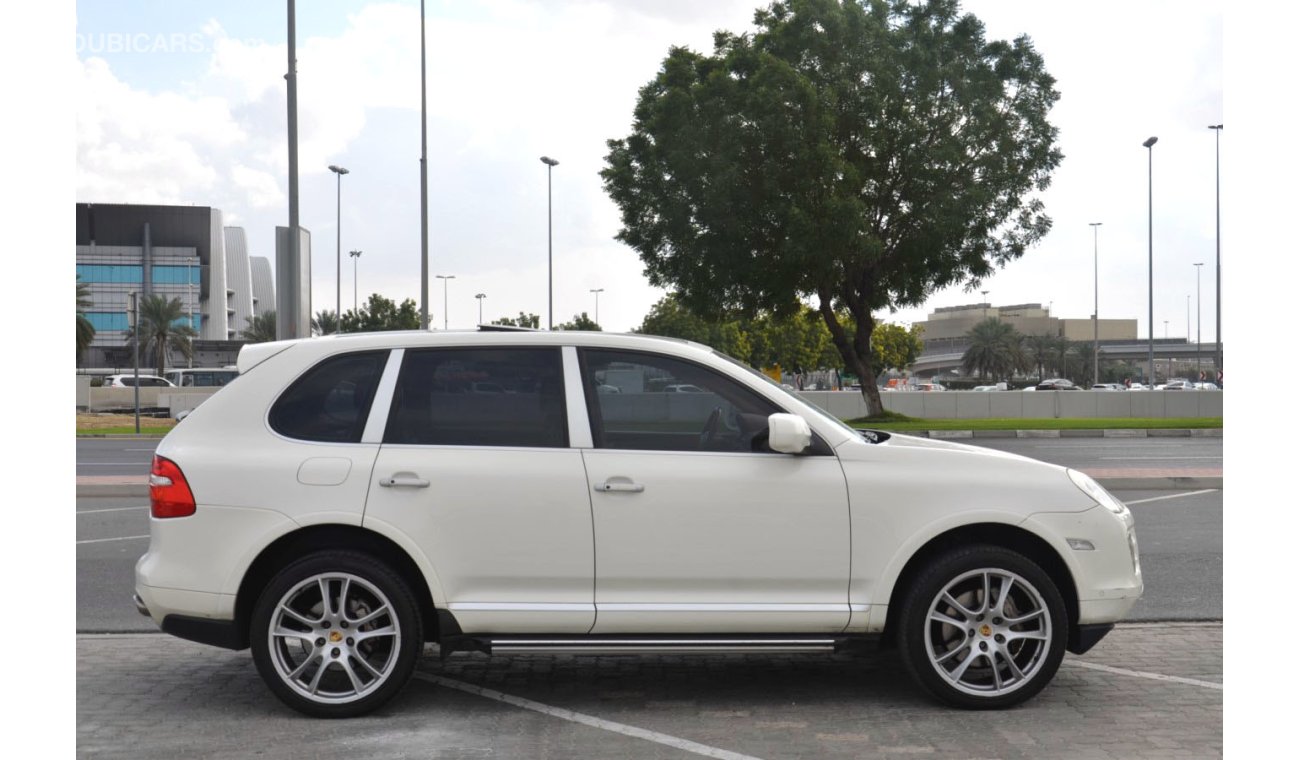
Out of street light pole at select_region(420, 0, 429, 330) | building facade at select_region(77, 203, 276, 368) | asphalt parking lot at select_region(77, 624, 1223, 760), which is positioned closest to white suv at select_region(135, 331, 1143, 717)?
asphalt parking lot at select_region(77, 624, 1223, 760)

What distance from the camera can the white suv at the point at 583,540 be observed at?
5.09 m

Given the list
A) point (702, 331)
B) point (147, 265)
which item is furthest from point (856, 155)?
point (147, 265)

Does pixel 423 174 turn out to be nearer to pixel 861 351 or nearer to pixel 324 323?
pixel 861 351

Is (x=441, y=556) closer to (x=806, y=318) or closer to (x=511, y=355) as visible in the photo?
(x=511, y=355)

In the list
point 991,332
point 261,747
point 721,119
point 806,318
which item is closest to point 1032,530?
point 261,747

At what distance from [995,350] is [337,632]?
102167 millimetres

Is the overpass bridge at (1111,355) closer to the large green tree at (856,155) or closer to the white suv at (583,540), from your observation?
the large green tree at (856,155)

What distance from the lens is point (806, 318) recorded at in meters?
35.8

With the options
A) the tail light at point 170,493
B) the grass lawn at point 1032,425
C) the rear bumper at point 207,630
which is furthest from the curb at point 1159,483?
the grass lawn at point 1032,425

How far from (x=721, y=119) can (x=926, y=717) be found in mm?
26171

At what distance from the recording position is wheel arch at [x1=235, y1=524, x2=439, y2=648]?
17.0 ft

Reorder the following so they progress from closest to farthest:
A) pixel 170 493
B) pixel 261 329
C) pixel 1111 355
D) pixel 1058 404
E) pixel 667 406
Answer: pixel 170 493 → pixel 667 406 → pixel 1058 404 → pixel 261 329 → pixel 1111 355

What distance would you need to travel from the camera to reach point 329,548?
16.9 ft

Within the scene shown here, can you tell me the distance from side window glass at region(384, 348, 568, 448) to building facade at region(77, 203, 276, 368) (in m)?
99.7
